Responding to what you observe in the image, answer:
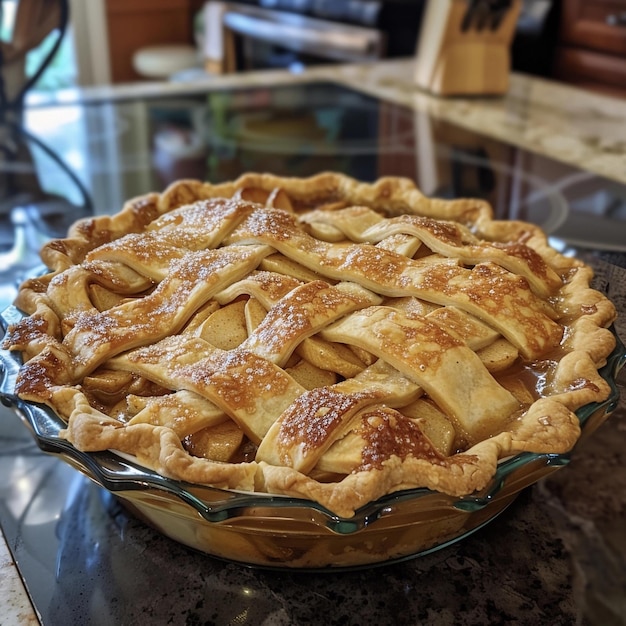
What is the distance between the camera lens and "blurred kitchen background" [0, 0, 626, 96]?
340cm

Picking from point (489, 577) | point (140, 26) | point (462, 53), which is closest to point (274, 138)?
point (462, 53)

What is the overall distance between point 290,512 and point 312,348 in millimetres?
222

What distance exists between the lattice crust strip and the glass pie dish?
13 millimetres

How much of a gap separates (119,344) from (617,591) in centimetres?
52

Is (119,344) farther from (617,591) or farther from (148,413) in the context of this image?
(617,591)

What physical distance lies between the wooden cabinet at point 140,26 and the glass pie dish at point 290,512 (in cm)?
496

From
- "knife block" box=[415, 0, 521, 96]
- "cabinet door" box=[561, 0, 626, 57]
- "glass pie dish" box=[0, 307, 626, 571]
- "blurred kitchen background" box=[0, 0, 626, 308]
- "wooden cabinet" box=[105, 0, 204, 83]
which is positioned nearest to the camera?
"glass pie dish" box=[0, 307, 626, 571]

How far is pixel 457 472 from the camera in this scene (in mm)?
558

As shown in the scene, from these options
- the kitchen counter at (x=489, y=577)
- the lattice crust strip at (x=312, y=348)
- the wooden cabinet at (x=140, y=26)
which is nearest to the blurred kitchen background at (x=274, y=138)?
the lattice crust strip at (x=312, y=348)

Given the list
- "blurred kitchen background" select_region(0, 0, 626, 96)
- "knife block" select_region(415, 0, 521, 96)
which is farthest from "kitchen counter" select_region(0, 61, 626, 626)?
"blurred kitchen background" select_region(0, 0, 626, 96)

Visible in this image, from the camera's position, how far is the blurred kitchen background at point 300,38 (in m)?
3.40

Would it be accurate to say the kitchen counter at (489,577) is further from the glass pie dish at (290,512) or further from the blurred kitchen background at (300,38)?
the blurred kitchen background at (300,38)

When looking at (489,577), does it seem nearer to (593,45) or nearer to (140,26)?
(593,45)

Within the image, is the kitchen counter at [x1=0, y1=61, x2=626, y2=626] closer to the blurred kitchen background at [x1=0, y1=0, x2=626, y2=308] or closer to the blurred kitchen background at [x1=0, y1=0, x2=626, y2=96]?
the blurred kitchen background at [x1=0, y1=0, x2=626, y2=308]
